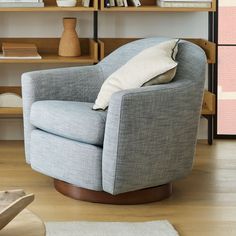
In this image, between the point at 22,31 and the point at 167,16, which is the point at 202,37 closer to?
the point at 167,16

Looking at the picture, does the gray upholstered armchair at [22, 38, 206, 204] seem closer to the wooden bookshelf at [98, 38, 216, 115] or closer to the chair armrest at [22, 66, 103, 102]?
the chair armrest at [22, 66, 103, 102]

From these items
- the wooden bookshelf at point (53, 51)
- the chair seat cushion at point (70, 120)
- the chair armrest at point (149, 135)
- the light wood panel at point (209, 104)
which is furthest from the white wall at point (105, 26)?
the chair armrest at point (149, 135)

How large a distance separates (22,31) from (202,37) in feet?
4.32

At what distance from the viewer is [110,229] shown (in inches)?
125

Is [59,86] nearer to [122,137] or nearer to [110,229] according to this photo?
[122,137]

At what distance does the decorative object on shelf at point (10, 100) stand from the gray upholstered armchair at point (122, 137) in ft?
3.28

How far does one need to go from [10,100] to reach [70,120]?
1.42 meters

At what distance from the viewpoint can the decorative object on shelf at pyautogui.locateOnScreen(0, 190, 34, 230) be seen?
1.91 meters

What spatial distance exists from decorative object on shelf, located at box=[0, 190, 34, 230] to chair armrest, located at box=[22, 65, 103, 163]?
6.00ft

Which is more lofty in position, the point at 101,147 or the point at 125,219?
the point at 101,147

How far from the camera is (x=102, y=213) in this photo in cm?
345

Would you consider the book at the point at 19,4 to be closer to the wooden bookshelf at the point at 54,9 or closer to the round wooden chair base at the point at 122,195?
the wooden bookshelf at the point at 54,9

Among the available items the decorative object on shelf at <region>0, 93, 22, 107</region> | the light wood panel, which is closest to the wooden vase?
the decorative object on shelf at <region>0, 93, 22, 107</region>

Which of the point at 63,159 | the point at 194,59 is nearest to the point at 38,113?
the point at 63,159
